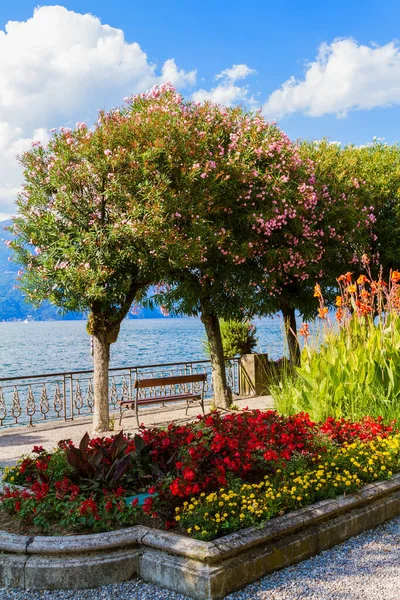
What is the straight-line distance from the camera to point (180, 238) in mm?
10930

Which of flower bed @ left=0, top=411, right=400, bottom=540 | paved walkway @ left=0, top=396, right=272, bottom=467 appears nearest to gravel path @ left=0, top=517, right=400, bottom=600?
flower bed @ left=0, top=411, right=400, bottom=540

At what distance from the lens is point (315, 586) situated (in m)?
4.14

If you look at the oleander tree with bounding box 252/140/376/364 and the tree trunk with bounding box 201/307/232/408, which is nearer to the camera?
the tree trunk with bounding box 201/307/232/408

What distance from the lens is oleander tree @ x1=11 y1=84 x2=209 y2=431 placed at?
10867mm

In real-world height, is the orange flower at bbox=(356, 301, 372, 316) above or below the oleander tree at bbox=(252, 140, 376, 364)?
below

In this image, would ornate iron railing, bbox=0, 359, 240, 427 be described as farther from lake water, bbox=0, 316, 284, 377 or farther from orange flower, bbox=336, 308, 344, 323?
orange flower, bbox=336, 308, 344, 323

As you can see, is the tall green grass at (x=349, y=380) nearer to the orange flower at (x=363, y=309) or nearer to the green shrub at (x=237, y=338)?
the orange flower at (x=363, y=309)

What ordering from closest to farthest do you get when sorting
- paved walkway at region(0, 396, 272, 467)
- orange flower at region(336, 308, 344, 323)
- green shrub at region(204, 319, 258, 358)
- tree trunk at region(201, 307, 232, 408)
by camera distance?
orange flower at region(336, 308, 344, 323) → paved walkway at region(0, 396, 272, 467) → tree trunk at region(201, 307, 232, 408) → green shrub at region(204, 319, 258, 358)

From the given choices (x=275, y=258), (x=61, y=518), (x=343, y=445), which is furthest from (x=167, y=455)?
(x=275, y=258)

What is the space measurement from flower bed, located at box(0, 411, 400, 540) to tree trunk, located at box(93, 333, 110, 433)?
16.8ft

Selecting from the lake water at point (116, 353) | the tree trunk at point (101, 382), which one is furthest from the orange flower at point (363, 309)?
the tree trunk at point (101, 382)

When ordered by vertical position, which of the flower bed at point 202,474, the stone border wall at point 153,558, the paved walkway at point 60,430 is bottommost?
the paved walkway at point 60,430

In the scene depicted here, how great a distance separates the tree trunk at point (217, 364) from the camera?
1486 cm

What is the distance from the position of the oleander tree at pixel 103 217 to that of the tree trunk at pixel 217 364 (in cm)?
375
